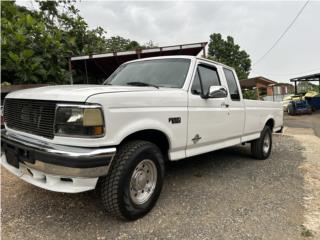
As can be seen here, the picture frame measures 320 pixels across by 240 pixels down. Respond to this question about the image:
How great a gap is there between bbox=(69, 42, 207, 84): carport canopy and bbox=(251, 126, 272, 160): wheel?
15.0 feet

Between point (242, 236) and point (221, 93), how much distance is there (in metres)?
1.99

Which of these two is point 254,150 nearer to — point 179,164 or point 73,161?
point 179,164

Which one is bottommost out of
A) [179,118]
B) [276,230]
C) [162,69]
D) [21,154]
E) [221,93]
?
[276,230]

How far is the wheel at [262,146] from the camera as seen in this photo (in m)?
6.39

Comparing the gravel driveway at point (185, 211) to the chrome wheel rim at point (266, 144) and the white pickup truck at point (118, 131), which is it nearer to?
the white pickup truck at point (118, 131)

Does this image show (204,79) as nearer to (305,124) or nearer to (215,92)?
(215,92)

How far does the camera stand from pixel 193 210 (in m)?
3.64

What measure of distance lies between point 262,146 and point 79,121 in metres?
4.79

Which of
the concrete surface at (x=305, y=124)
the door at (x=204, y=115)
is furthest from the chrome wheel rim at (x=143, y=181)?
Result: the concrete surface at (x=305, y=124)

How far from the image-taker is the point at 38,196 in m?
3.96

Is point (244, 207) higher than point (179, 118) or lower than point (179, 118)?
lower

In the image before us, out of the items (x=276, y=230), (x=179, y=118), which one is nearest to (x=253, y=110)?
(x=179, y=118)

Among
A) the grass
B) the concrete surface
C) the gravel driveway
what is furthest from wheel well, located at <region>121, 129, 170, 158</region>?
the concrete surface

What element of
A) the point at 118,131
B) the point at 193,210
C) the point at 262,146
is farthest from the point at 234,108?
the point at 118,131
